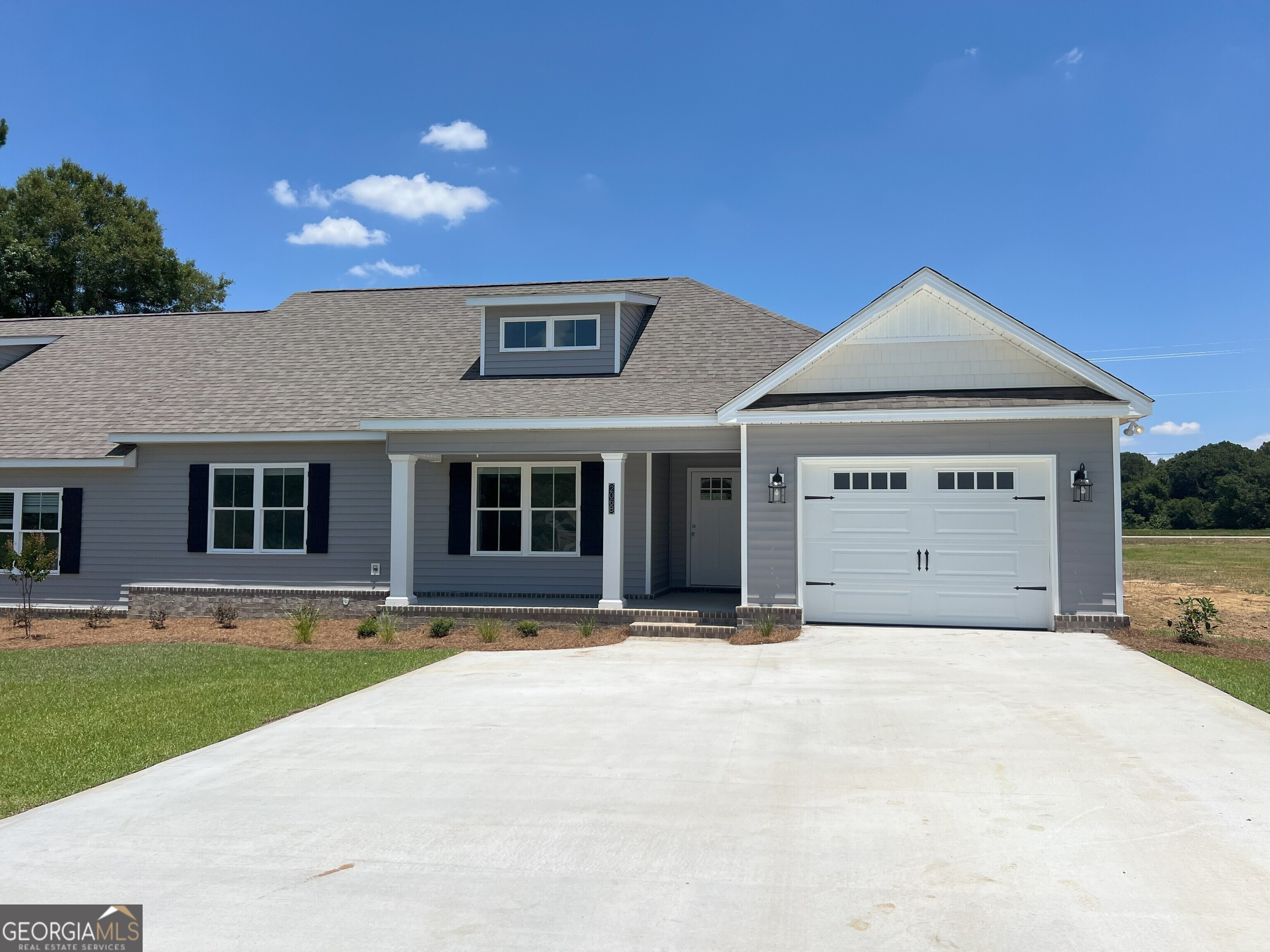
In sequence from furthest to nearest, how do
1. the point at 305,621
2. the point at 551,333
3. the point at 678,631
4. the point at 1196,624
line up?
the point at 551,333
the point at 305,621
the point at 678,631
the point at 1196,624

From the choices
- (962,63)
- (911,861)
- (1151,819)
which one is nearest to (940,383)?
(962,63)

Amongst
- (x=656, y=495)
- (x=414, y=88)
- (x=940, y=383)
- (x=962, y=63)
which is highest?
(x=414, y=88)

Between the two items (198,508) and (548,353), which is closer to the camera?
(198,508)

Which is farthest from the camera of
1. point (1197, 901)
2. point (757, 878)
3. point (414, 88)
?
point (414, 88)

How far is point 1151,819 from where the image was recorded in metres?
5.02

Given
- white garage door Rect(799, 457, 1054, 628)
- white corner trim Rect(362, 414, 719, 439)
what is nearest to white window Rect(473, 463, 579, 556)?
white corner trim Rect(362, 414, 719, 439)

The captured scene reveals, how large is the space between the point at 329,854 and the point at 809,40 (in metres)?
15.9

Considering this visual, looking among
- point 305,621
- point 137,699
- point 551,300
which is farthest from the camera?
point 551,300

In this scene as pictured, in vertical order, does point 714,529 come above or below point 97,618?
above

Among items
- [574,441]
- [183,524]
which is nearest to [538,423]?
[574,441]

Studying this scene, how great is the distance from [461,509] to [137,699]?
276 inches

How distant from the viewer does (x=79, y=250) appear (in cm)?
3603

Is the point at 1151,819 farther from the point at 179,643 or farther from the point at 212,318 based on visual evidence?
the point at 212,318

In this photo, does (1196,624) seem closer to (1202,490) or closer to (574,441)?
(574,441)
